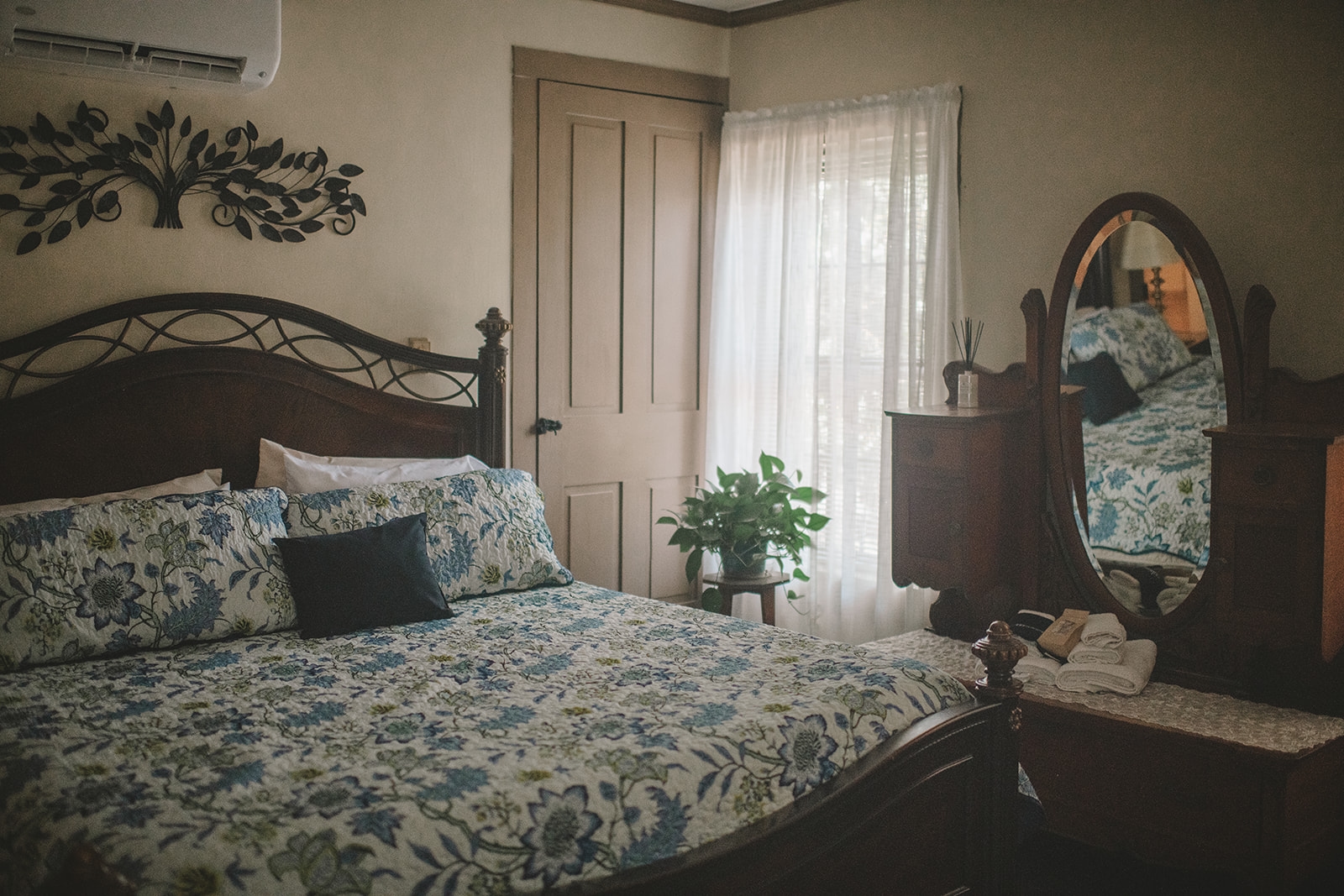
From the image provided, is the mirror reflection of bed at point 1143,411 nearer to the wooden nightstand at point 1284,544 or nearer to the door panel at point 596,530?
the wooden nightstand at point 1284,544

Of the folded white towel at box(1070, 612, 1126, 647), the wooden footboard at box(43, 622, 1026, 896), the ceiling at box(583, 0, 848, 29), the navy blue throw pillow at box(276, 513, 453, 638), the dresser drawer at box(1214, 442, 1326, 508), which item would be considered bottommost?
the wooden footboard at box(43, 622, 1026, 896)

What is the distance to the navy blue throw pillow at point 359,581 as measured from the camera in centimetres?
266

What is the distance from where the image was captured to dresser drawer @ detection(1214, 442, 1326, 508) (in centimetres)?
270

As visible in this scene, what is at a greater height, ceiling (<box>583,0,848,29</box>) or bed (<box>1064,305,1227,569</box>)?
ceiling (<box>583,0,848,29</box>)

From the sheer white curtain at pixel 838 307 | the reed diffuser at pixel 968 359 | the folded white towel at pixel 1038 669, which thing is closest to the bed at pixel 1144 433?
the reed diffuser at pixel 968 359

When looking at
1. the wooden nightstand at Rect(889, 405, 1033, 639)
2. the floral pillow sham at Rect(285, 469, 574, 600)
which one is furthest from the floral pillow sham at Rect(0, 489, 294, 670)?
the wooden nightstand at Rect(889, 405, 1033, 639)

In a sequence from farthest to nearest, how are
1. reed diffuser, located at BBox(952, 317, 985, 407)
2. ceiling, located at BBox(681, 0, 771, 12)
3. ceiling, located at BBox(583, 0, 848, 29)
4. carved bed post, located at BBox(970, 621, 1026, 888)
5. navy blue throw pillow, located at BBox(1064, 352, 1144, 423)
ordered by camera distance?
ceiling, located at BBox(681, 0, 771, 12) → ceiling, located at BBox(583, 0, 848, 29) → reed diffuser, located at BBox(952, 317, 985, 407) → navy blue throw pillow, located at BBox(1064, 352, 1144, 423) → carved bed post, located at BBox(970, 621, 1026, 888)

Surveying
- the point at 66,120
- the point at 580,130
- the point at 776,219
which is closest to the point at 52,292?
the point at 66,120

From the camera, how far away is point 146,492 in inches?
116

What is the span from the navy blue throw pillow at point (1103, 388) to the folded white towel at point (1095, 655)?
2.37 ft

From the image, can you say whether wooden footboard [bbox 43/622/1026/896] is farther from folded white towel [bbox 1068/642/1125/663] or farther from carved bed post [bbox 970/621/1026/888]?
folded white towel [bbox 1068/642/1125/663]

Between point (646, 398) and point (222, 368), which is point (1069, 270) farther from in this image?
point (222, 368)

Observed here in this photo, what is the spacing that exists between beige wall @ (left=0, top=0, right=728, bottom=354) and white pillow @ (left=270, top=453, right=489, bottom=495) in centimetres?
52

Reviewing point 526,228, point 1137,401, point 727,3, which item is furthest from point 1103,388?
point 727,3
